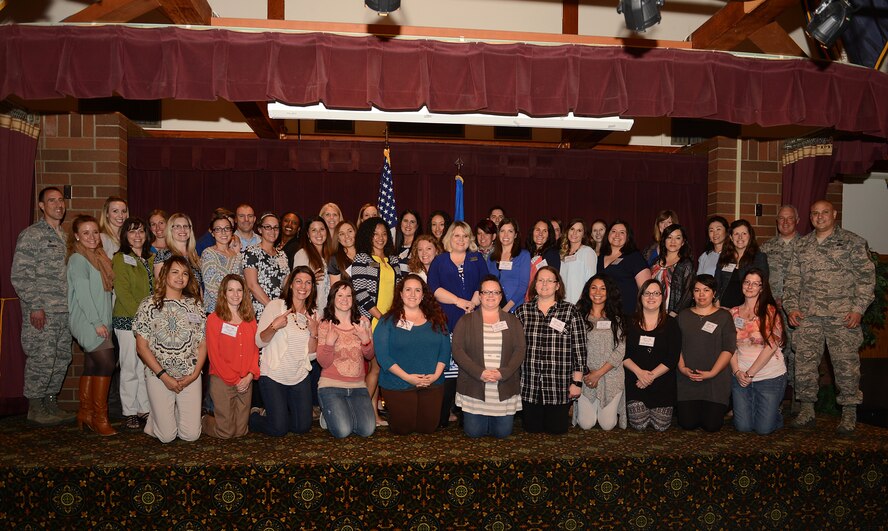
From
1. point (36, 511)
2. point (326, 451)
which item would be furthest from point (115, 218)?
point (326, 451)

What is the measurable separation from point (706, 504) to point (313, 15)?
7181 mm

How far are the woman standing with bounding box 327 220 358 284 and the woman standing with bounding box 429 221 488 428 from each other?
72 cm

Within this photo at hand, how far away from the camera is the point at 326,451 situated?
158 inches

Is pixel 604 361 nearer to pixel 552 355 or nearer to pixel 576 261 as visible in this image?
pixel 552 355

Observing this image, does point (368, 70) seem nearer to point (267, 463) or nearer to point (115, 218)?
point (115, 218)

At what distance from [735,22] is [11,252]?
625 centimetres

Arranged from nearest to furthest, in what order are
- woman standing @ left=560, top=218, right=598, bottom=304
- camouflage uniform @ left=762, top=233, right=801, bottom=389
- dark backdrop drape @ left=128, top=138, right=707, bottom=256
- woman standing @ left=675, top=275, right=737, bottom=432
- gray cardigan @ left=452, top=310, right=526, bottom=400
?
gray cardigan @ left=452, top=310, right=526, bottom=400, woman standing @ left=675, top=275, right=737, bottom=432, camouflage uniform @ left=762, top=233, right=801, bottom=389, woman standing @ left=560, top=218, right=598, bottom=304, dark backdrop drape @ left=128, top=138, right=707, bottom=256

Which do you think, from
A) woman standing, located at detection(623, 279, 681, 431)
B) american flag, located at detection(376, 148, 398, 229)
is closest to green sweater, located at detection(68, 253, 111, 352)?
american flag, located at detection(376, 148, 398, 229)

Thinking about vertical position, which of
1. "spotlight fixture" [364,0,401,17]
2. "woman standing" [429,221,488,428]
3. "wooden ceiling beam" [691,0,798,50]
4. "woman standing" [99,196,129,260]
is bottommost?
"woman standing" [429,221,488,428]

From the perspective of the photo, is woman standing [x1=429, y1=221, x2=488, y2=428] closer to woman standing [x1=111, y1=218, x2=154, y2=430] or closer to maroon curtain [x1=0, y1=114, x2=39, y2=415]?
woman standing [x1=111, y1=218, x2=154, y2=430]

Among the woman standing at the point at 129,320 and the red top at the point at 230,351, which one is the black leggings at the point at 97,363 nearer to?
the woman standing at the point at 129,320

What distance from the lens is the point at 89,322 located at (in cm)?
461

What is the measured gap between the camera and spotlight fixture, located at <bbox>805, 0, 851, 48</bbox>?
416 centimetres

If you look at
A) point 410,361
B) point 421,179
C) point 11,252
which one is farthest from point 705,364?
point 11,252
